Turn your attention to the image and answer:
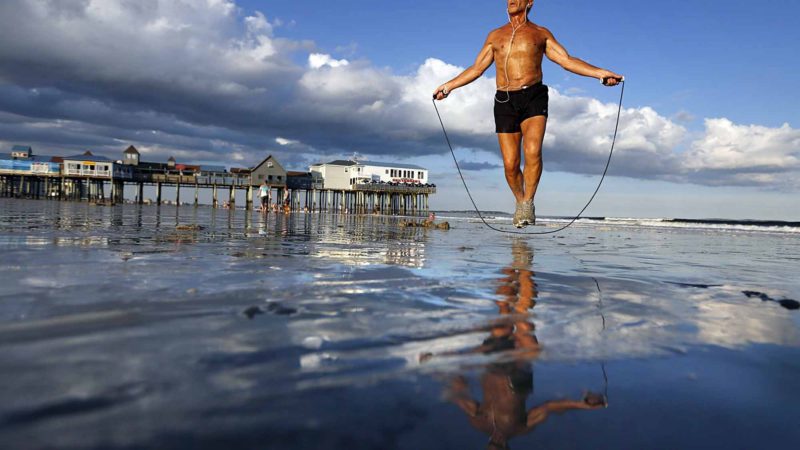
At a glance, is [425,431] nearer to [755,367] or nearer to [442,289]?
[755,367]

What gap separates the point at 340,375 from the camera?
4.74 feet

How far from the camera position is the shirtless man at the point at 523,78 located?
6.47 meters

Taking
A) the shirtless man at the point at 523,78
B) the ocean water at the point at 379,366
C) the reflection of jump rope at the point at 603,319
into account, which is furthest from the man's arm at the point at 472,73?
the ocean water at the point at 379,366

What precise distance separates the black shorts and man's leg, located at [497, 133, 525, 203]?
106mm

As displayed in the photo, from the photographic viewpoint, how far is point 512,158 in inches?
274

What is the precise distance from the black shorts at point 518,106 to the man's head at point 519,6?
44.0 inches

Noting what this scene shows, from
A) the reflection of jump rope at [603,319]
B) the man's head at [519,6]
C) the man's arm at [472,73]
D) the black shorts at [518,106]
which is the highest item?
the man's head at [519,6]

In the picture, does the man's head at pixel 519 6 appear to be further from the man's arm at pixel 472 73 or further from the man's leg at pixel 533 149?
the man's leg at pixel 533 149

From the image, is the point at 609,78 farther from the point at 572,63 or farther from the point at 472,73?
the point at 472,73

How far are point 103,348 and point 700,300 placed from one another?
3.53 meters

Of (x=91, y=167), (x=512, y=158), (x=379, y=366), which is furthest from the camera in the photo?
(x=91, y=167)

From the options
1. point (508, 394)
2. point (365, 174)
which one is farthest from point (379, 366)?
point (365, 174)

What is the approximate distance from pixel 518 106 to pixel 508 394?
5887 millimetres

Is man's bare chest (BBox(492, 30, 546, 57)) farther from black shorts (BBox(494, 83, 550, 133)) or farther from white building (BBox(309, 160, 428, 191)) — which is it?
white building (BBox(309, 160, 428, 191))
